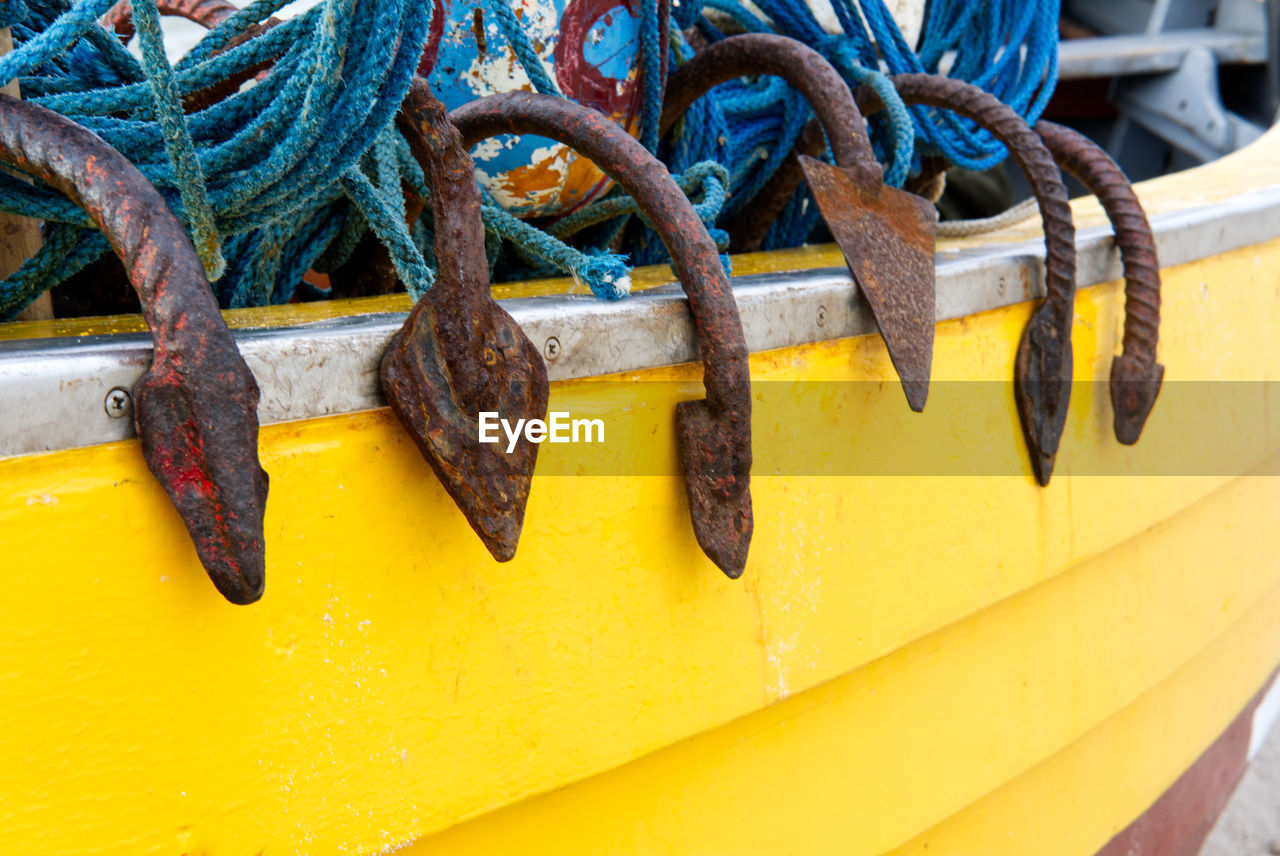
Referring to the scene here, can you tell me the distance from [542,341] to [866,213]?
1.48ft

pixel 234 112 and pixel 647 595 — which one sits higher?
pixel 234 112

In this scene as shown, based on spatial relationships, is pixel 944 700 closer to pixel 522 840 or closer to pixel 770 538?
pixel 770 538

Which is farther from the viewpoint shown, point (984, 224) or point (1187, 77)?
point (1187, 77)

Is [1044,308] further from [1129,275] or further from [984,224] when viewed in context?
[984,224]

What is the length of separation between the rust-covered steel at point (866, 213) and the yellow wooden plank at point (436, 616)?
0.05 metres

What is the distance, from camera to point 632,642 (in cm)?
87

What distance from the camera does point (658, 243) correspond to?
1.33 meters

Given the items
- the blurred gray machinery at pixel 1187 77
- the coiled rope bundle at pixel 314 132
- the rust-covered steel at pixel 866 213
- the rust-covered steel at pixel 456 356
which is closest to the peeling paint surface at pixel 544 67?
the coiled rope bundle at pixel 314 132

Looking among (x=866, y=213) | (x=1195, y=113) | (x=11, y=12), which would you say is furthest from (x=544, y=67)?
(x=1195, y=113)

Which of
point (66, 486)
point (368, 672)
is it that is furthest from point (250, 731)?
point (66, 486)

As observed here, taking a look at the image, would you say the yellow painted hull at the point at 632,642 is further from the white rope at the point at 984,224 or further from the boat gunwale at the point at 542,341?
the white rope at the point at 984,224

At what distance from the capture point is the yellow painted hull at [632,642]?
62 cm

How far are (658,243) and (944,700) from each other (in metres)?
0.66

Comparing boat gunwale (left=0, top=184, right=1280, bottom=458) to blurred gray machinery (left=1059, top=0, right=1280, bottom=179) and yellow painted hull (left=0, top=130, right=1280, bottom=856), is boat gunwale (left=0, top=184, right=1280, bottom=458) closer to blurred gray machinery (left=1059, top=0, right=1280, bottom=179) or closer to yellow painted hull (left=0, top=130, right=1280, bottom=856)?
yellow painted hull (left=0, top=130, right=1280, bottom=856)
